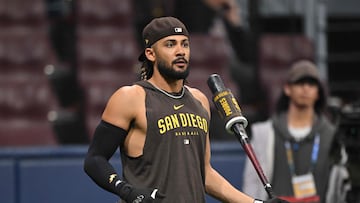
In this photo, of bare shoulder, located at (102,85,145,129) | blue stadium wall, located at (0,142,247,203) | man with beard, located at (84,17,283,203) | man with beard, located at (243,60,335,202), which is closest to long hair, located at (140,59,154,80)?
man with beard, located at (84,17,283,203)

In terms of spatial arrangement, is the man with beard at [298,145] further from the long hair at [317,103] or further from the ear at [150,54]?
the ear at [150,54]

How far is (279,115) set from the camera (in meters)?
6.87

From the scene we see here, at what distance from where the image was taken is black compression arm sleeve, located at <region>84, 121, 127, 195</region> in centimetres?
468

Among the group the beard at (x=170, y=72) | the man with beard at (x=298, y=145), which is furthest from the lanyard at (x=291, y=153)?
the beard at (x=170, y=72)

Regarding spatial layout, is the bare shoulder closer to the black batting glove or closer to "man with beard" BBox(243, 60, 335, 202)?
the black batting glove

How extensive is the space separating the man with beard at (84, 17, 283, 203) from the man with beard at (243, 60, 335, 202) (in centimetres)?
184

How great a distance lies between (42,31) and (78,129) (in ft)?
4.12

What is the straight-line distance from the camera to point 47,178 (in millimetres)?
7457

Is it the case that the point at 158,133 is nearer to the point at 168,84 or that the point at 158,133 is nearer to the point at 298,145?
the point at 168,84

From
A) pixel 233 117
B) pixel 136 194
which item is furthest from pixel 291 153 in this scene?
pixel 136 194

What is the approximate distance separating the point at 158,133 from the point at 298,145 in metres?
2.14

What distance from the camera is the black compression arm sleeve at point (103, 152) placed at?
4.68 m

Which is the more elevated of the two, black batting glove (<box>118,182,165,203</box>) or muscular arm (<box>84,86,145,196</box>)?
muscular arm (<box>84,86,145,196</box>)

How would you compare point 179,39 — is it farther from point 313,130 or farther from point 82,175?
point 82,175
